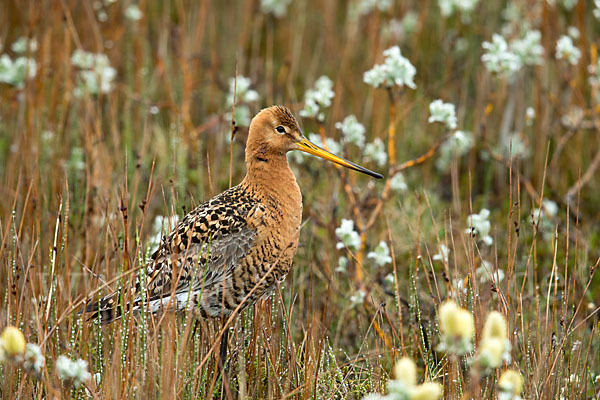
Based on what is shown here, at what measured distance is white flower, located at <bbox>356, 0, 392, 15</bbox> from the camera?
229 inches

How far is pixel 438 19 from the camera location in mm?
6461

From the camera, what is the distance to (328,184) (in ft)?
16.7

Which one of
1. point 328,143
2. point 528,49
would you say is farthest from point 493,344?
point 528,49

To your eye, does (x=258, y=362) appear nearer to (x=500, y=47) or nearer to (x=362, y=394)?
(x=362, y=394)

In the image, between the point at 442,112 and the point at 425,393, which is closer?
the point at 425,393

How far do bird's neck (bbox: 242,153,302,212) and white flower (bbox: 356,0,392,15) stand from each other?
9.20 ft

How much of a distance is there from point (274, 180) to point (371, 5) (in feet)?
10.5

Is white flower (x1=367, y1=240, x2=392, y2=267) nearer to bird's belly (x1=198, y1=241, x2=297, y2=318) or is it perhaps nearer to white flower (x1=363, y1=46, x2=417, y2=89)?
bird's belly (x1=198, y1=241, x2=297, y2=318)

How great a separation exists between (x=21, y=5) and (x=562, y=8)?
13.5 feet

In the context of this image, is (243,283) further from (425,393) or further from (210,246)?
(425,393)

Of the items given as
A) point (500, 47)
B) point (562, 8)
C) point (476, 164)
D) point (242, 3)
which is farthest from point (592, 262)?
point (242, 3)

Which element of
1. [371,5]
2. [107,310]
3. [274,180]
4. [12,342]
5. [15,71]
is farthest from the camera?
[371,5]

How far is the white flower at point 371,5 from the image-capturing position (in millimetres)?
5820

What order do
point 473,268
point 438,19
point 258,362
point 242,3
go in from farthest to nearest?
point 242,3 → point 438,19 → point 258,362 → point 473,268
